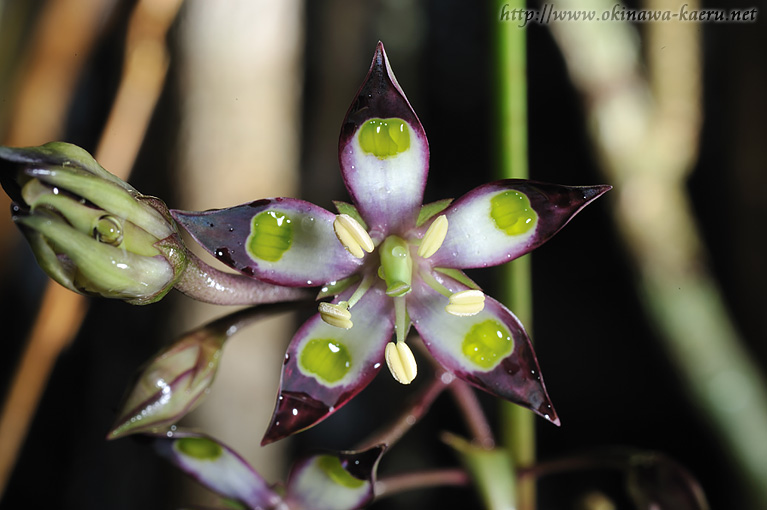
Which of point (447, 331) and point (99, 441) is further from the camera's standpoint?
point (99, 441)

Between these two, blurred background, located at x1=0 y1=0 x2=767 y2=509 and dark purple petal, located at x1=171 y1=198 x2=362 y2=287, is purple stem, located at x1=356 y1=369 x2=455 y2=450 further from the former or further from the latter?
blurred background, located at x1=0 y1=0 x2=767 y2=509

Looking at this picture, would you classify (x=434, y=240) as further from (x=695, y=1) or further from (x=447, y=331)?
(x=695, y=1)

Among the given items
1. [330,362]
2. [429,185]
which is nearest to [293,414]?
[330,362]

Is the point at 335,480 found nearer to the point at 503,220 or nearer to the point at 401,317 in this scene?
the point at 401,317

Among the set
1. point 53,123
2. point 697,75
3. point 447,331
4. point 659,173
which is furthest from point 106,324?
point 697,75

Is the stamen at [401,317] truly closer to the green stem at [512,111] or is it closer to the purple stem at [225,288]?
the purple stem at [225,288]

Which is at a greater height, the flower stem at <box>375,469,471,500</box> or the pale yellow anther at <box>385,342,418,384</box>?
the pale yellow anther at <box>385,342,418,384</box>

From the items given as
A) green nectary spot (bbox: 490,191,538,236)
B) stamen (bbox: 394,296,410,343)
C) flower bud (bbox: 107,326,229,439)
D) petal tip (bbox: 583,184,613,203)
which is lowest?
flower bud (bbox: 107,326,229,439)

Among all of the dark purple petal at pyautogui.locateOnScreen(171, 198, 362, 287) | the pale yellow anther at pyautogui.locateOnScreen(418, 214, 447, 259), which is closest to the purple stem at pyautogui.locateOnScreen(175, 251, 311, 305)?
the dark purple petal at pyautogui.locateOnScreen(171, 198, 362, 287)
